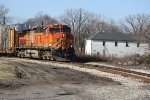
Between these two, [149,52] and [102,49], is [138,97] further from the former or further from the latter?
[102,49]

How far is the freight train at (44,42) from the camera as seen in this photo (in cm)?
2961

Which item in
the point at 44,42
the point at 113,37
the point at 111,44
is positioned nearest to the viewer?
the point at 44,42

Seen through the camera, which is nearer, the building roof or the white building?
the white building

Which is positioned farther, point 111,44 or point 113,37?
point 113,37

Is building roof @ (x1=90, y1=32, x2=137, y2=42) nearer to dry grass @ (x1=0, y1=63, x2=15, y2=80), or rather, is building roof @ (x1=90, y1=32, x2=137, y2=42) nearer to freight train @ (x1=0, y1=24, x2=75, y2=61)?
freight train @ (x1=0, y1=24, x2=75, y2=61)

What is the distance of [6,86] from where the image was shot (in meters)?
12.5

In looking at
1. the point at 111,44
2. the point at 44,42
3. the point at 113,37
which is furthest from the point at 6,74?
Answer: the point at 113,37

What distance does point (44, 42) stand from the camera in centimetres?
3089

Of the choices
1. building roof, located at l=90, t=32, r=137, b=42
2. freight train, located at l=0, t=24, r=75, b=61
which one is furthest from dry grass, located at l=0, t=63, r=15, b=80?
building roof, located at l=90, t=32, r=137, b=42

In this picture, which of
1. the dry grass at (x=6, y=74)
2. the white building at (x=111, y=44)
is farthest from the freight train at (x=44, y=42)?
the white building at (x=111, y=44)

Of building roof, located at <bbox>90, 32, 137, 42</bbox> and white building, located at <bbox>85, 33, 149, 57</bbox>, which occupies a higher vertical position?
building roof, located at <bbox>90, 32, 137, 42</bbox>

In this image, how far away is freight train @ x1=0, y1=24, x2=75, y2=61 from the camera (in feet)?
97.1

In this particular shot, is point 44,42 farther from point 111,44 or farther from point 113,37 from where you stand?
point 113,37

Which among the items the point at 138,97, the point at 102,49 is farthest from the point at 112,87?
the point at 102,49
